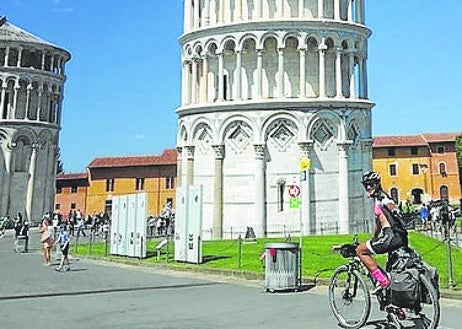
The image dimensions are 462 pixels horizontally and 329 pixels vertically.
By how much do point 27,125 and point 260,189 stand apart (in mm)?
41342

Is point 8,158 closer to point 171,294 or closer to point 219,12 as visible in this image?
point 219,12

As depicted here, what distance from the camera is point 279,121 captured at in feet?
123

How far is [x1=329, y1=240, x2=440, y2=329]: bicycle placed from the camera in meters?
7.03

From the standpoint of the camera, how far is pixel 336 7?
39.2 m

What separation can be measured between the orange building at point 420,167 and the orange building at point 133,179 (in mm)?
36609

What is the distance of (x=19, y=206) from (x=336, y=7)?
152 feet

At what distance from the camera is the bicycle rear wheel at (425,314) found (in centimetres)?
696

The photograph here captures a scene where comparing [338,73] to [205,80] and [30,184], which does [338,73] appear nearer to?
[205,80]

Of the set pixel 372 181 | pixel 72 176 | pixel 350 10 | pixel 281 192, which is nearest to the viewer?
pixel 372 181

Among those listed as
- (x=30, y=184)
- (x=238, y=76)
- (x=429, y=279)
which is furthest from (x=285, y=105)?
(x=30, y=184)

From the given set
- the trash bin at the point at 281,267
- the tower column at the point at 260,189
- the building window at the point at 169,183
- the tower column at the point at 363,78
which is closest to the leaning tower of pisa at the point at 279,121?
the tower column at the point at 260,189

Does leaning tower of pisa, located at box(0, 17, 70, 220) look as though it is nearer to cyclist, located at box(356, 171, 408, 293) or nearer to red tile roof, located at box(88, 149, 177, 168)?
red tile roof, located at box(88, 149, 177, 168)

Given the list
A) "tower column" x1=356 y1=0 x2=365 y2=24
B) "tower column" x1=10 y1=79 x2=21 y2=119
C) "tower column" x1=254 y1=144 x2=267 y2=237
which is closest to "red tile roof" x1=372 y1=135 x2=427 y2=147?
"tower column" x1=356 y1=0 x2=365 y2=24

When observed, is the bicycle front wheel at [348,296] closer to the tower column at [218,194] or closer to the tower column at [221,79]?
the tower column at [218,194]
